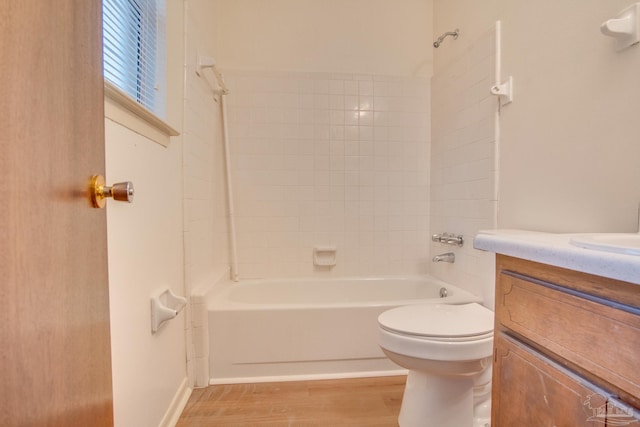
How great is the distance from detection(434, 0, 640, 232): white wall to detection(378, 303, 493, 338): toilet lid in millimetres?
499

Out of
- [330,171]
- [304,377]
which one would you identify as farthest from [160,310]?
[330,171]

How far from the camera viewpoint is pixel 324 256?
242 centimetres

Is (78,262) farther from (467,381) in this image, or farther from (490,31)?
(490,31)

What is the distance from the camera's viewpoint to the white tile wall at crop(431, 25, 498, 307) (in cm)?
173

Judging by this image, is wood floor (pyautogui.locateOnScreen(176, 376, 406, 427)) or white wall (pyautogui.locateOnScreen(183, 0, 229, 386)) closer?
wood floor (pyautogui.locateOnScreen(176, 376, 406, 427))

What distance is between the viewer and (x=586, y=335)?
62 centimetres

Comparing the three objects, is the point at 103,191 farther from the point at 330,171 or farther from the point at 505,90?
Answer: the point at 330,171

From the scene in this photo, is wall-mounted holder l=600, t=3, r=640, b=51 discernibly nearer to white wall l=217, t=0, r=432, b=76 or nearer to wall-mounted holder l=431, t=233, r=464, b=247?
wall-mounted holder l=431, t=233, r=464, b=247

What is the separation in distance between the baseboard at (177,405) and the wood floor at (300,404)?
0.02m

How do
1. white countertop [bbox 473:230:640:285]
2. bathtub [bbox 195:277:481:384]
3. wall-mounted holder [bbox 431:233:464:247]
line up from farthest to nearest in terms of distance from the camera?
1. wall-mounted holder [bbox 431:233:464:247]
2. bathtub [bbox 195:277:481:384]
3. white countertop [bbox 473:230:640:285]

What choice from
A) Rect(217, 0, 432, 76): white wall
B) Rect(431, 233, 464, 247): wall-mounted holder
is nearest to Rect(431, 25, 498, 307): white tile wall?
Rect(431, 233, 464, 247): wall-mounted holder

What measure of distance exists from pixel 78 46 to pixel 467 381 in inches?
61.5

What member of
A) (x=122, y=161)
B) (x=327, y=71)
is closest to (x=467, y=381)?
(x=122, y=161)

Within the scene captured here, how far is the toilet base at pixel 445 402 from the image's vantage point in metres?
1.23
